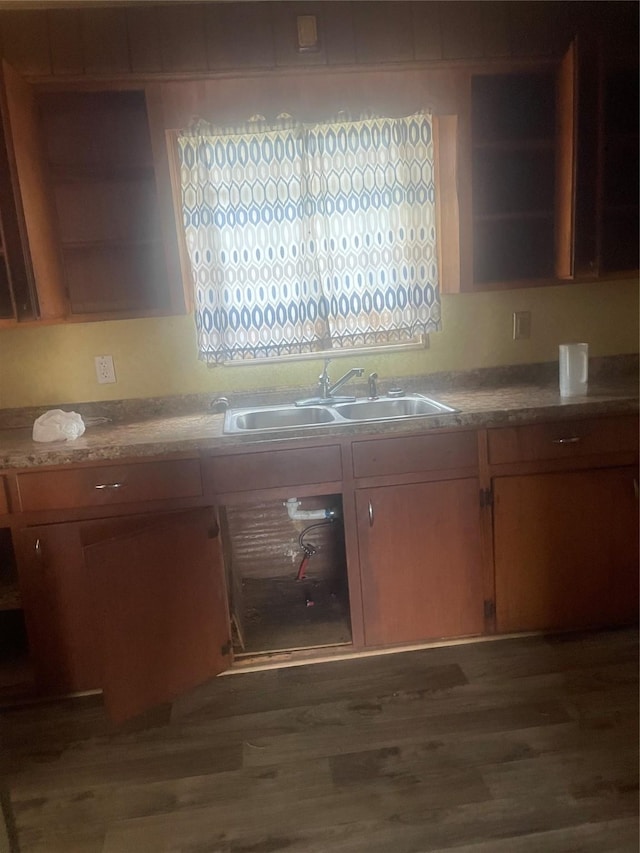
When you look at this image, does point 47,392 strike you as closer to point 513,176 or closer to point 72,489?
point 72,489

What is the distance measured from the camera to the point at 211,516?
207 centimetres

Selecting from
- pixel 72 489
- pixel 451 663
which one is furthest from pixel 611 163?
pixel 72 489

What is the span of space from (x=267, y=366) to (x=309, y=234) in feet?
1.84

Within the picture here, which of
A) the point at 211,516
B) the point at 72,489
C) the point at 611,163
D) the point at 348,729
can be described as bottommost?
the point at 348,729

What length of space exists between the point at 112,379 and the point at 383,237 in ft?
4.05

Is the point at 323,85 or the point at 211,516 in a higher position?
the point at 323,85

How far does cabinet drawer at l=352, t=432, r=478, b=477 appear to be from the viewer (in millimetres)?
2100

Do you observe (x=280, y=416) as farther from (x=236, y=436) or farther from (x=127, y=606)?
(x=127, y=606)

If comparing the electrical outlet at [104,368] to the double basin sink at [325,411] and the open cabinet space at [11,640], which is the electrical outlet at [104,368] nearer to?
the double basin sink at [325,411]

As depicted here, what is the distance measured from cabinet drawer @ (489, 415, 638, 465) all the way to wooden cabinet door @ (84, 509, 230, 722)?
102cm

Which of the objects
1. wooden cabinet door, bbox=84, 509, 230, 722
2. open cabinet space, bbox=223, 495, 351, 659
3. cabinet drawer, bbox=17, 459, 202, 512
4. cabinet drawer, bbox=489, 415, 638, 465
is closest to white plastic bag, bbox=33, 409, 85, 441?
cabinet drawer, bbox=17, 459, 202, 512

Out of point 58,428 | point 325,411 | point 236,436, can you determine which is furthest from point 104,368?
point 325,411

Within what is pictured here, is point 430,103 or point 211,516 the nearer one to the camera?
point 211,516

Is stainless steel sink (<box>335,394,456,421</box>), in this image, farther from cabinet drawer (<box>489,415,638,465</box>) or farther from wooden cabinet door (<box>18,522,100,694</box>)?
wooden cabinet door (<box>18,522,100,694</box>)
